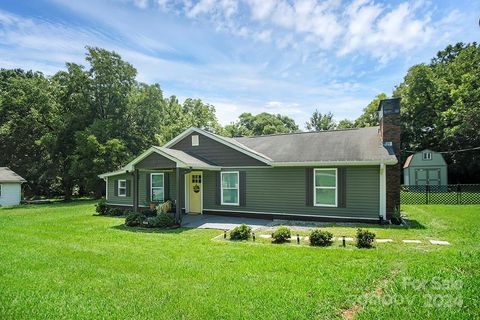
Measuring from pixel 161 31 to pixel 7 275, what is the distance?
31.2 feet

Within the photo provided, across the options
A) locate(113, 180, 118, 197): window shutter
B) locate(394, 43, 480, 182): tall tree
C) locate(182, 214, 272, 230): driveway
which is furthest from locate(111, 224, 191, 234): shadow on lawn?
locate(394, 43, 480, 182): tall tree

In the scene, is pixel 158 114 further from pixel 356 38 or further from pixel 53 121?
pixel 356 38

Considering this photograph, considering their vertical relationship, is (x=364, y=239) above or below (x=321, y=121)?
below

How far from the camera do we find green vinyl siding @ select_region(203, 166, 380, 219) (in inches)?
484

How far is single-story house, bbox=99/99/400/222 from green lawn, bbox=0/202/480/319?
299cm

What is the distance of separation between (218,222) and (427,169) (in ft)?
83.8

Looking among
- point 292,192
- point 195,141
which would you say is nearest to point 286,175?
point 292,192

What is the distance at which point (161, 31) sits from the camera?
39.7 feet

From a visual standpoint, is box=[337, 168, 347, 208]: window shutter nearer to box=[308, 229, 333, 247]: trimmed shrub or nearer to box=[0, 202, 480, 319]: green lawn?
box=[0, 202, 480, 319]: green lawn

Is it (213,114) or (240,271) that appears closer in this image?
(240,271)

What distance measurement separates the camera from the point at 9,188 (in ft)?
85.6

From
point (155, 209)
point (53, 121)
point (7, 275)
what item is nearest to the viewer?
point (7, 275)

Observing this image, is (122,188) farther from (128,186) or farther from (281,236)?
(281,236)

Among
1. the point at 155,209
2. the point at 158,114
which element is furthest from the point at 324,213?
the point at 158,114
